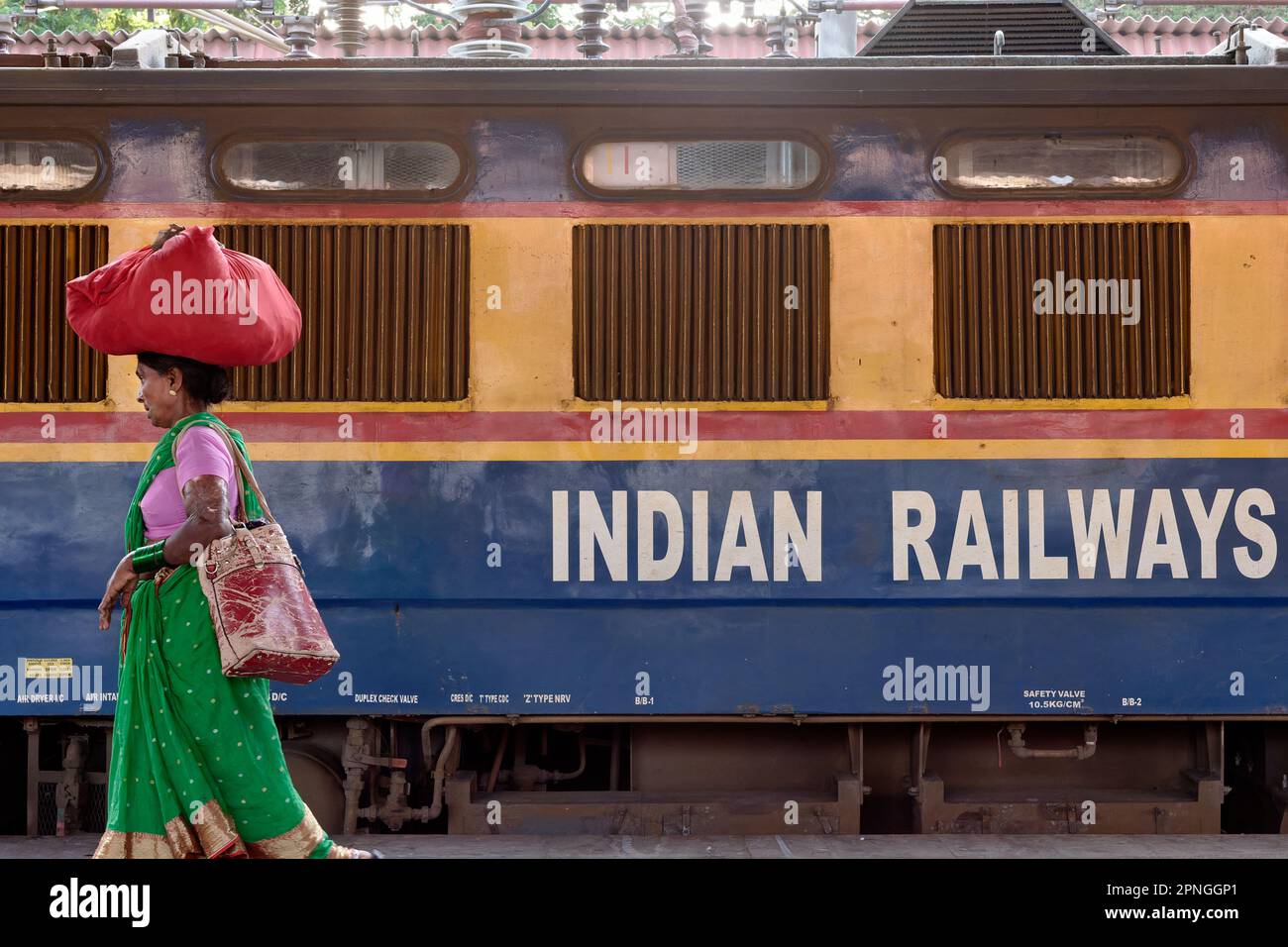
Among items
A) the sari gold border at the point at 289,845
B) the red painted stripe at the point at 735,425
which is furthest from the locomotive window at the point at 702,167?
the sari gold border at the point at 289,845

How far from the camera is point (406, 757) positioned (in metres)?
5.64

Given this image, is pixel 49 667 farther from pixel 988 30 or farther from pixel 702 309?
pixel 988 30

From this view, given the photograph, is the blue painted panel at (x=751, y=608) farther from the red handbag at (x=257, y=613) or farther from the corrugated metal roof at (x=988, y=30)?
the corrugated metal roof at (x=988, y=30)

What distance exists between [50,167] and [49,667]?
191 cm

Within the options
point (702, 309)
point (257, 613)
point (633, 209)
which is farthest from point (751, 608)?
point (257, 613)

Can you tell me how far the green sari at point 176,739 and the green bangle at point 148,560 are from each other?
69 millimetres

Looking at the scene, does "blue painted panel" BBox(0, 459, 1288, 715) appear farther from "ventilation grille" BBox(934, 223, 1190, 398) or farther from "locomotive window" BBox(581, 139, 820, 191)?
"locomotive window" BBox(581, 139, 820, 191)

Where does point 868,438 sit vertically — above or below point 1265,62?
below

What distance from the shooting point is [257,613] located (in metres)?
3.76

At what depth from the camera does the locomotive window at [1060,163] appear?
5402 mm

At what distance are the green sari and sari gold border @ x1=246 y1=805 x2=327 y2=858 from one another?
1.5 inches

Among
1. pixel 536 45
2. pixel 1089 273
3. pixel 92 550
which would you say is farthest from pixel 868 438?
pixel 536 45
